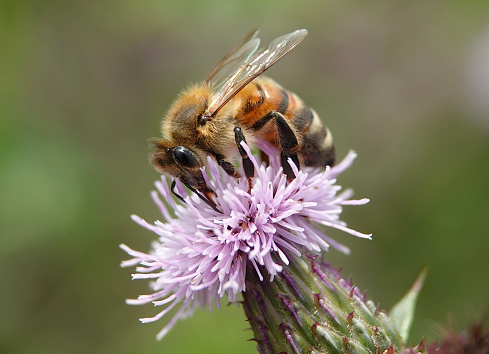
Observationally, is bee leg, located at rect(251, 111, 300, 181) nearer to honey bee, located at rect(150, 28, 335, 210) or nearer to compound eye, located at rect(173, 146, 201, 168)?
honey bee, located at rect(150, 28, 335, 210)

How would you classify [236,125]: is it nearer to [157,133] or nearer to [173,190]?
[173,190]

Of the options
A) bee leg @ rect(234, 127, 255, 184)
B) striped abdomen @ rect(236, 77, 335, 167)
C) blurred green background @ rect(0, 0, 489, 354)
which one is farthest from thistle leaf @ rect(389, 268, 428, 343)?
blurred green background @ rect(0, 0, 489, 354)

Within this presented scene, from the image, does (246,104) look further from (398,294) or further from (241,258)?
(398,294)

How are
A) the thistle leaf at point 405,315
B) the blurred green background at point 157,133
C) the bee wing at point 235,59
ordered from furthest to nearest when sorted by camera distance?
1. the blurred green background at point 157,133
2. the bee wing at point 235,59
3. the thistle leaf at point 405,315

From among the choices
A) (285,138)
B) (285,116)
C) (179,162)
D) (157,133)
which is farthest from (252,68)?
(157,133)

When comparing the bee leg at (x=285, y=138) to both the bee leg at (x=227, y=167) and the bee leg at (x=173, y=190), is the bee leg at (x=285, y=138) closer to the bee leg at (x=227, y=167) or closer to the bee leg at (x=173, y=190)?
the bee leg at (x=227, y=167)

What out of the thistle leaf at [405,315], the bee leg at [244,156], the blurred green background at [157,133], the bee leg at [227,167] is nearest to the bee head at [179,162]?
the bee leg at [227,167]

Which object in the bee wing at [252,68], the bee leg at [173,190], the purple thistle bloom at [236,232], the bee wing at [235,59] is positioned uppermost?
the bee wing at [235,59]
